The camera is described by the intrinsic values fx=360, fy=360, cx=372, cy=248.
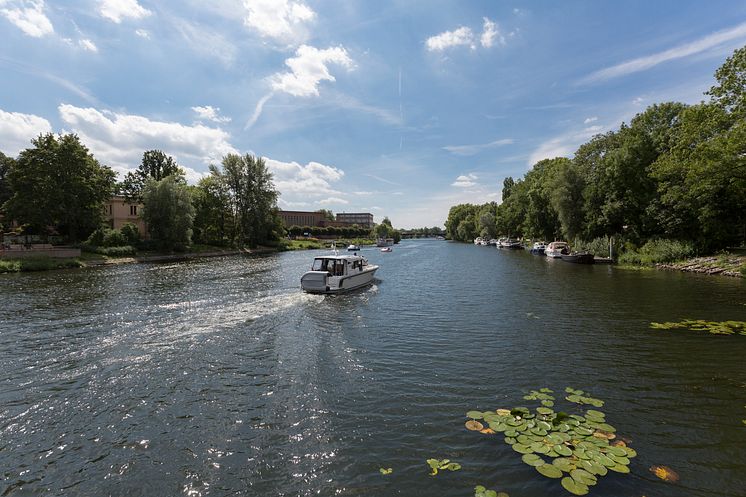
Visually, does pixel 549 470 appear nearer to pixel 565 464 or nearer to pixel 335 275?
pixel 565 464

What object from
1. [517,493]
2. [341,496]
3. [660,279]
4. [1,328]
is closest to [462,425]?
[517,493]

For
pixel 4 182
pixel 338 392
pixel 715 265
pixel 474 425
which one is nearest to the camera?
pixel 474 425

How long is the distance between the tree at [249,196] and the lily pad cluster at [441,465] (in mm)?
84656

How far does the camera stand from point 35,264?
41.7m

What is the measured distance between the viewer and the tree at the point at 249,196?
86000 millimetres

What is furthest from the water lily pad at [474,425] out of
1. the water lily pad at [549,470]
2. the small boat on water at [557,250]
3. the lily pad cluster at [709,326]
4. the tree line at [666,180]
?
the small boat on water at [557,250]

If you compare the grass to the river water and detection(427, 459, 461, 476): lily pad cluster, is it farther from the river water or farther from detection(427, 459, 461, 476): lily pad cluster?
detection(427, 459, 461, 476): lily pad cluster

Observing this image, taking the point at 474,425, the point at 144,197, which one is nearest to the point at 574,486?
the point at 474,425

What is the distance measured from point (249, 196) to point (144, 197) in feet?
82.4

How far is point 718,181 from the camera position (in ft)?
94.7

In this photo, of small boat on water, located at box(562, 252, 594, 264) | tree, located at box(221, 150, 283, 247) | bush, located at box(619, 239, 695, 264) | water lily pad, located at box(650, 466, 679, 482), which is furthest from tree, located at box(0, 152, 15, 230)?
bush, located at box(619, 239, 695, 264)

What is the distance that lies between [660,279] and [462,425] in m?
33.2

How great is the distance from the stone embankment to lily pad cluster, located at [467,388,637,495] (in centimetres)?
3510

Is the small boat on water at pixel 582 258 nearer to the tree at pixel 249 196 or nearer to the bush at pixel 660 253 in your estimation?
the bush at pixel 660 253
